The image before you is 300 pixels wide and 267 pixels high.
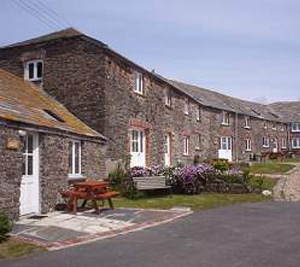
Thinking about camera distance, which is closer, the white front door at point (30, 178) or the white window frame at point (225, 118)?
the white front door at point (30, 178)

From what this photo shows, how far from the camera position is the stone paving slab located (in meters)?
11.1

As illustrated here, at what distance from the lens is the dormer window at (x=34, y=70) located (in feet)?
80.9

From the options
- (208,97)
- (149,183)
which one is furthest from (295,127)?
(149,183)

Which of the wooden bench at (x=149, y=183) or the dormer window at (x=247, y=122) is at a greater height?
the dormer window at (x=247, y=122)

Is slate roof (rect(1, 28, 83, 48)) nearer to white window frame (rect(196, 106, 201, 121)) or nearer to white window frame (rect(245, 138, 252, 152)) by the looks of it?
white window frame (rect(196, 106, 201, 121))

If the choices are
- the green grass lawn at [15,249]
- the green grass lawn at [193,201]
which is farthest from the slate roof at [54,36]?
the green grass lawn at [15,249]

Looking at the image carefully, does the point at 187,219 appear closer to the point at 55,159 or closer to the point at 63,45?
the point at 55,159

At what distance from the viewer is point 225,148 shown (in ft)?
159

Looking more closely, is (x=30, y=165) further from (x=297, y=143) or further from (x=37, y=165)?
(x=297, y=143)

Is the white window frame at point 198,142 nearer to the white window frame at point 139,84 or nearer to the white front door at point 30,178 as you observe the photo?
the white window frame at point 139,84

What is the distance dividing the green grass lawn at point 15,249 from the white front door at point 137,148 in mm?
15591

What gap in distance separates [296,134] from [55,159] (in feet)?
191

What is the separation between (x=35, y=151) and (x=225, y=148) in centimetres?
3492

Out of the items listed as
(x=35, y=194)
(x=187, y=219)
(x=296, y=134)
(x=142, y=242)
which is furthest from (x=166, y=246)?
(x=296, y=134)
